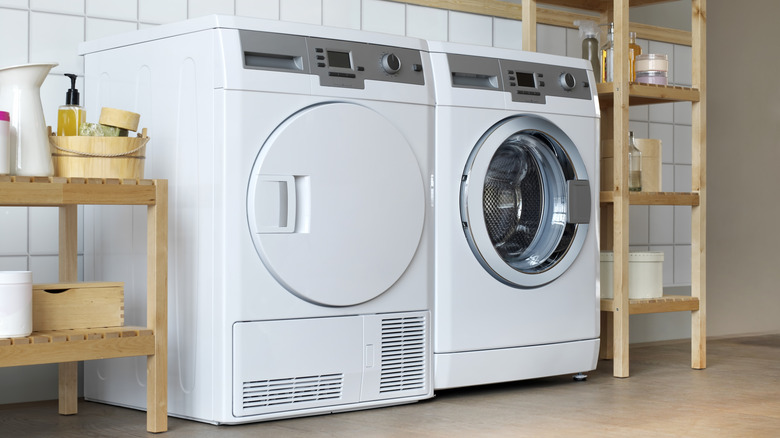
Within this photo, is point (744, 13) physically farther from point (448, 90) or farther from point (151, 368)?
point (151, 368)

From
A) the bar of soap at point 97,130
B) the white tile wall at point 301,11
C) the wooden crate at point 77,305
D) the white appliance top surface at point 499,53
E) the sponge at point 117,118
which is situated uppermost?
the white tile wall at point 301,11

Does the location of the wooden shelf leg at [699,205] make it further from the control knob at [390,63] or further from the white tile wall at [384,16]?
the control knob at [390,63]

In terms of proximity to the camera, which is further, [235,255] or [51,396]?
[51,396]

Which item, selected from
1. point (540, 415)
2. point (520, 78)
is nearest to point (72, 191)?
point (540, 415)

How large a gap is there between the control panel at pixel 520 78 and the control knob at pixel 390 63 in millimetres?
204

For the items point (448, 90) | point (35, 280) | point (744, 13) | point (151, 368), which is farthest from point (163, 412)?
point (744, 13)

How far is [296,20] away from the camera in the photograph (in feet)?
10.3

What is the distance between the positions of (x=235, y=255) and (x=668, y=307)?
163 centimetres

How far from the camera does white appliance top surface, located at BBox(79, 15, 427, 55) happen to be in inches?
89.7

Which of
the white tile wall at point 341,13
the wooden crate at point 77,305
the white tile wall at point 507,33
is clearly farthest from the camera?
the white tile wall at point 507,33

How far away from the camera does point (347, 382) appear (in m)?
2.44

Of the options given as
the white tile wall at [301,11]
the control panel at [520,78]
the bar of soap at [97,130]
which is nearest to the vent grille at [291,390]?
the bar of soap at [97,130]

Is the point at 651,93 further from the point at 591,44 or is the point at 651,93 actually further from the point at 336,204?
the point at 336,204

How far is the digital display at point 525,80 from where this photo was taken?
9.39ft
